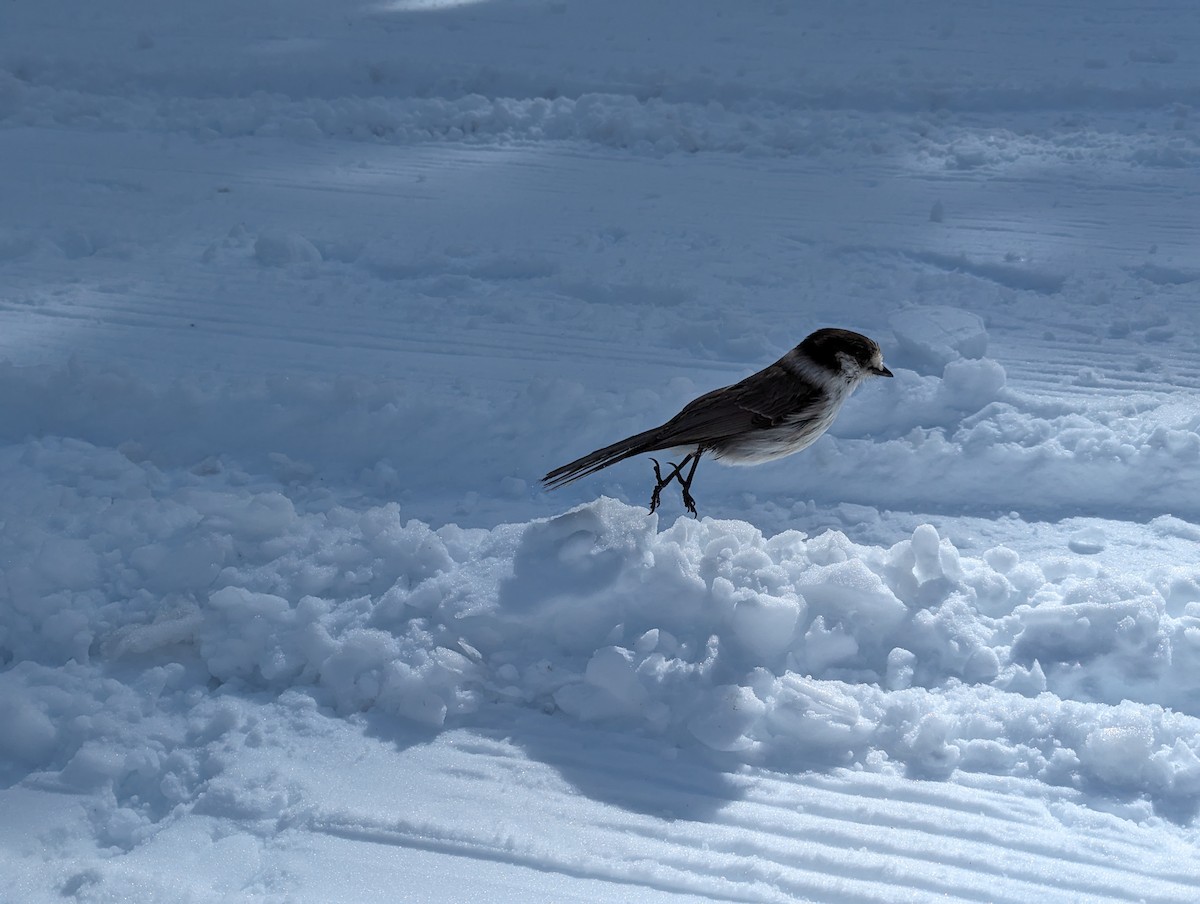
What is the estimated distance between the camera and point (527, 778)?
8.19 feet

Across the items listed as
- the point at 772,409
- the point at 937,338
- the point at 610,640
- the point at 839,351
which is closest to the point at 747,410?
the point at 772,409

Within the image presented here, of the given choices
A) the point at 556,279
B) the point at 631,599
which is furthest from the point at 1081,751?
the point at 556,279

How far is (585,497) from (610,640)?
86 centimetres

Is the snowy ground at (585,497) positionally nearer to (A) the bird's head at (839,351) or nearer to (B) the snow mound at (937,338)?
(B) the snow mound at (937,338)

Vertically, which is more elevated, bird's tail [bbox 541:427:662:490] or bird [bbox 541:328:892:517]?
bird [bbox 541:328:892:517]

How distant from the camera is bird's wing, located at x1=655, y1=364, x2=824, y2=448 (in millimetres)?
2736

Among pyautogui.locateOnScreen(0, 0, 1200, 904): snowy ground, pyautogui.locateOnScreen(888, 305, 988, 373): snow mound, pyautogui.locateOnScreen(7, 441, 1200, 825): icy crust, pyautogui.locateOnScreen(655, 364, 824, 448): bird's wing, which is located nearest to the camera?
pyautogui.locateOnScreen(0, 0, 1200, 904): snowy ground

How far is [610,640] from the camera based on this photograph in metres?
2.75

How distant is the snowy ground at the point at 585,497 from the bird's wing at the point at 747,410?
0.29 m

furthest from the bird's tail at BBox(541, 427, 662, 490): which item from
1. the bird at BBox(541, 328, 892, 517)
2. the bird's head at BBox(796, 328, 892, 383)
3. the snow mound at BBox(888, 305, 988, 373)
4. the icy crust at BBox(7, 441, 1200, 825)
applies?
the snow mound at BBox(888, 305, 988, 373)

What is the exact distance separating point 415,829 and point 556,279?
285cm

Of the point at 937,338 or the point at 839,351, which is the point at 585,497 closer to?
the point at 839,351

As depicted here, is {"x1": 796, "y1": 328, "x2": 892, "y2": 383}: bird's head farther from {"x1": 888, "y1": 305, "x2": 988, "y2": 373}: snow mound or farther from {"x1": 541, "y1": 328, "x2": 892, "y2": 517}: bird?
{"x1": 888, "y1": 305, "x2": 988, "y2": 373}: snow mound

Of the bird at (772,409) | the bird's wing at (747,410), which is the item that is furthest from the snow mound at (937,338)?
the bird's wing at (747,410)
